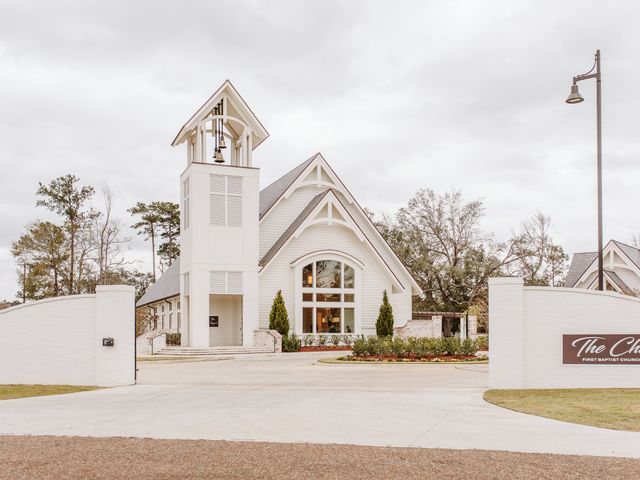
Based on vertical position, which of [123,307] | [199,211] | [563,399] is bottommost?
[563,399]

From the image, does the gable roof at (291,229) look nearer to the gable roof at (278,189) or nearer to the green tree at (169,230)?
the gable roof at (278,189)

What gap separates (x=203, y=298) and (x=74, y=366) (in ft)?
55.3

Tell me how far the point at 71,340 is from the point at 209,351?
608 inches

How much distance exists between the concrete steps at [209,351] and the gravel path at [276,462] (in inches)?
911

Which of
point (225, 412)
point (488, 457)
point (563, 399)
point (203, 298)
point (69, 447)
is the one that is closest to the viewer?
point (488, 457)

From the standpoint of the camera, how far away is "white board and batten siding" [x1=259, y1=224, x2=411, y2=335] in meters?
35.8

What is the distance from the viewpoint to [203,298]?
33500mm

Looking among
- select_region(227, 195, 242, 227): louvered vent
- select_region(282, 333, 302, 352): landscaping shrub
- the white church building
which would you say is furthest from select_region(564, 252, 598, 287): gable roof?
select_region(227, 195, 242, 227): louvered vent

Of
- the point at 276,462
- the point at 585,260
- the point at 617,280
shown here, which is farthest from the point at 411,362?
the point at 585,260

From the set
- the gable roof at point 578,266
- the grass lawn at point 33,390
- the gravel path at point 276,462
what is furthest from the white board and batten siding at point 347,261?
the gravel path at point 276,462

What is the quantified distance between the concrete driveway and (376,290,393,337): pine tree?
1865 centimetres

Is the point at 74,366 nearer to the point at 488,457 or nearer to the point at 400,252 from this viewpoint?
the point at 488,457

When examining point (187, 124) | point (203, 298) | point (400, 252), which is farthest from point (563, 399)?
point (400, 252)

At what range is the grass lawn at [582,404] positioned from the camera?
10.7 metres
